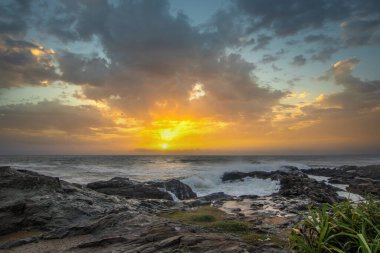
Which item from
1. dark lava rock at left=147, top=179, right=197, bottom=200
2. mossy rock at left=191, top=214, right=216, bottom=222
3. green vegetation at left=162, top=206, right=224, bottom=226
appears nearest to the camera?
green vegetation at left=162, top=206, right=224, bottom=226

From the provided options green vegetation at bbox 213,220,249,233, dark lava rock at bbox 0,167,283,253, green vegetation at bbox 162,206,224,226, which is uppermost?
dark lava rock at bbox 0,167,283,253

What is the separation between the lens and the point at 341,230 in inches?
213

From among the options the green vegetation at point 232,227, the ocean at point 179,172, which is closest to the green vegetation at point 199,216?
the green vegetation at point 232,227

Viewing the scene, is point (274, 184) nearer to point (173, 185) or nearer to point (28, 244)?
point (173, 185)

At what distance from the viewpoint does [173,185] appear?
28.8 m

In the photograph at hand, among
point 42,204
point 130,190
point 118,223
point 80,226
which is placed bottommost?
point 130,190

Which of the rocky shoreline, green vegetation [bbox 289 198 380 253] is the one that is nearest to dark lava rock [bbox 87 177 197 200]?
the rocky shoreline

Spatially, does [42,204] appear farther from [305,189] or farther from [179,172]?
[179,172]

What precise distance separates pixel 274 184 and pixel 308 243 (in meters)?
31.1

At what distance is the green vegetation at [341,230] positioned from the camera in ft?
16.6

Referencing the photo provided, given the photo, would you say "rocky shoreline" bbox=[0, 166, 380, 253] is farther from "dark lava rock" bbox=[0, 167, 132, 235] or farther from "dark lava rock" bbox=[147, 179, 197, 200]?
"dark lava rock" bbox=[147, 179, 197, 200]

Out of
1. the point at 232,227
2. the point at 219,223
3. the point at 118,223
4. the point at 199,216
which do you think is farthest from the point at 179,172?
the point at 118,223

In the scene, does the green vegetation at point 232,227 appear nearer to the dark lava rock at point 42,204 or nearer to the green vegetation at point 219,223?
the green vegetation at point 219,223

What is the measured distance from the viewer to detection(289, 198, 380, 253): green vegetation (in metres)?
5.07
